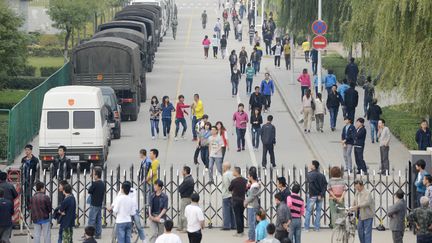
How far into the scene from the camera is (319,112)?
4447cm

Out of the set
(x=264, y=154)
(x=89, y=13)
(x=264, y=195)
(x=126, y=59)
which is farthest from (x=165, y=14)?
(x=264, y=195)

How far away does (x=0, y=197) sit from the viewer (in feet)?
88.5

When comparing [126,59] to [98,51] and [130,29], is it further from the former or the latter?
[130,29]

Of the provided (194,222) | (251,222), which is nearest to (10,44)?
(251,222)

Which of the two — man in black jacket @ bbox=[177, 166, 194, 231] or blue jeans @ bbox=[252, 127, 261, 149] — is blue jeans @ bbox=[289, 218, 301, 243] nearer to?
man in black jacket @ bbox=[177, 166, 194, 231]

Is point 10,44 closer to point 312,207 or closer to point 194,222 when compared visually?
point 312,207

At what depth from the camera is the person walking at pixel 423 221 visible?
2555 centimetres

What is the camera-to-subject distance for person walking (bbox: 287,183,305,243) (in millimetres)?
26984

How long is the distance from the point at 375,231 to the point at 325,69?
3462 cm

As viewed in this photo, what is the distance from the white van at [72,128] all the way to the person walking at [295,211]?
37.7 ft

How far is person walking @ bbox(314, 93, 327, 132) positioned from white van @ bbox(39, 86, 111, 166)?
344 inches

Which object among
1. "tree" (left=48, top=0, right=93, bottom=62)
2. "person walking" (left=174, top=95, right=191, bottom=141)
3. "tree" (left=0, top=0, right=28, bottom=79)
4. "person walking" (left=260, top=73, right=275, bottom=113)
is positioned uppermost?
"tree" (left=48, top=0, right=93, bottom=62)

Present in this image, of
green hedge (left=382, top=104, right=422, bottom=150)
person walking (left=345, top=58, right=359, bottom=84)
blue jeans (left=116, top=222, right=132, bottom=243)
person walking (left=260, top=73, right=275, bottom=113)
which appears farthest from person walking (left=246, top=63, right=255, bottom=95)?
blue jeans (left=116, top=222, right=132, bottom=243)

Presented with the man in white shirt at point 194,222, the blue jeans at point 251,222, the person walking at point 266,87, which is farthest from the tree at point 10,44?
the man in white shirt at point 194,222
